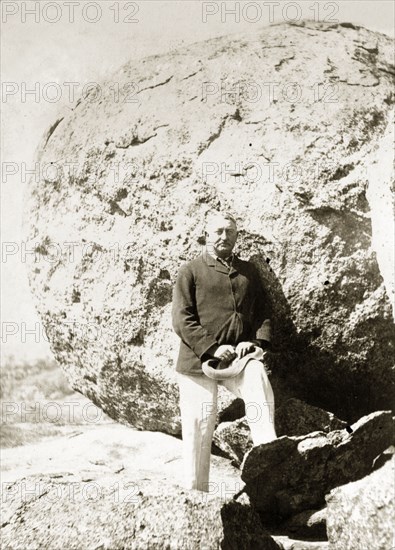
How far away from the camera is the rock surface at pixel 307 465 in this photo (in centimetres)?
379

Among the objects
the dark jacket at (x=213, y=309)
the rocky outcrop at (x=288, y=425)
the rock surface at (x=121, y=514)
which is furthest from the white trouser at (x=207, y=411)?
the rocky outcrop at (x=288, y=425)

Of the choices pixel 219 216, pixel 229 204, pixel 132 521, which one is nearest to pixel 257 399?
pixel 132 521

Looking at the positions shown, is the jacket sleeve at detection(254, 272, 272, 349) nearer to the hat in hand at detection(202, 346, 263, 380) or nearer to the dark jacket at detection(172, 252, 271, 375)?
the dark jacket at detection(172, 252, 271, 375)

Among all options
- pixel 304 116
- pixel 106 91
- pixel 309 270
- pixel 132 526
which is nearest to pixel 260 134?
pixel 304 116

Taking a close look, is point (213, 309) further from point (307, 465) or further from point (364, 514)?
point (364, 514)

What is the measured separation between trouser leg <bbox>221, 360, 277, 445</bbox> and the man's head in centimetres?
73

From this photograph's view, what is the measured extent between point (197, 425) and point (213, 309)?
68 cm

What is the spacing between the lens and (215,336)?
4242 millimetres

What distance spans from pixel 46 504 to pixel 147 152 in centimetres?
234

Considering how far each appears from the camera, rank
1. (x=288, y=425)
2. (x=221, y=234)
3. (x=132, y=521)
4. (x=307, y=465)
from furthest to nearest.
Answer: (x=288, y=425) < (x=221, y=234) < (x=307, y=465) < (x=132, y=521)

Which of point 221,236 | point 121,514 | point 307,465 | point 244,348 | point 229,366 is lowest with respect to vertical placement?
point 121,514

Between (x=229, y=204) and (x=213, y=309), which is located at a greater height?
(x=229, y=204)

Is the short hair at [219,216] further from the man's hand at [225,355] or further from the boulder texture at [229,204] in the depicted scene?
the man's hand at [225,355]

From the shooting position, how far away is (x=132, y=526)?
11.3 ft
